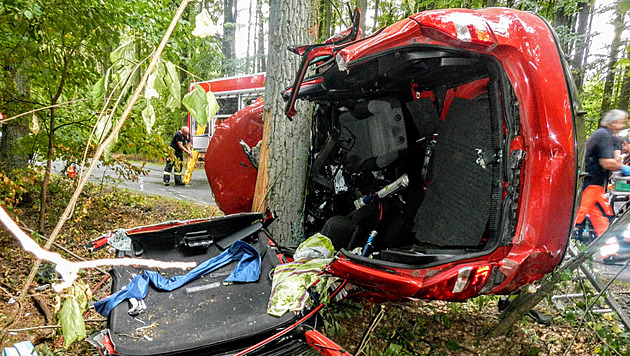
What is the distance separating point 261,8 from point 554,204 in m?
26.8

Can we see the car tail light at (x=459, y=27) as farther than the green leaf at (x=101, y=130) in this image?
Yes

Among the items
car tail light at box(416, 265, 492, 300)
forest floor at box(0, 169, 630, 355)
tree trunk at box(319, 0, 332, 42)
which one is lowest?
forest floor at box(0, 169, 630, 355)

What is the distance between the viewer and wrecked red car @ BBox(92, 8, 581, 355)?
6.70 feet

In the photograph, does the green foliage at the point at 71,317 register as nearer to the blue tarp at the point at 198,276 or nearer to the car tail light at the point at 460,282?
the blue tarp at the point at 198,276

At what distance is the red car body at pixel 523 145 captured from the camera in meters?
2.00

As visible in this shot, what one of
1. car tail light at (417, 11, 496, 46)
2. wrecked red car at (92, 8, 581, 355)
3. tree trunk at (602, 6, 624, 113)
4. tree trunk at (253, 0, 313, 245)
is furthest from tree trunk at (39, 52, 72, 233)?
tree trunk at (602, 6, 624, 113)

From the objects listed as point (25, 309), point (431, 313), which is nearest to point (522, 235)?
point (431, 313)

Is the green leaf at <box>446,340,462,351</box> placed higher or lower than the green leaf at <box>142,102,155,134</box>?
lower

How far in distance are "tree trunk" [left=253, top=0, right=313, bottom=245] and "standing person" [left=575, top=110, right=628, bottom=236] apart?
3925 millimetres

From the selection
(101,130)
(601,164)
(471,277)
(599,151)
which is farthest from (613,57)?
(101,130)

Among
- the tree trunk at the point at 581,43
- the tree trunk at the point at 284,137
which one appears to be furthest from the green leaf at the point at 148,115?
the tree trunk at the point at 581,43

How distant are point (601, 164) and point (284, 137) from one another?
4474mm

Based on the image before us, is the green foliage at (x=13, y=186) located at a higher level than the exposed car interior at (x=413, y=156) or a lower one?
lower

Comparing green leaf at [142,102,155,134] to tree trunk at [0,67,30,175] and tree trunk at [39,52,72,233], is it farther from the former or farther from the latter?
tree trunk at [0,67,30,175]
